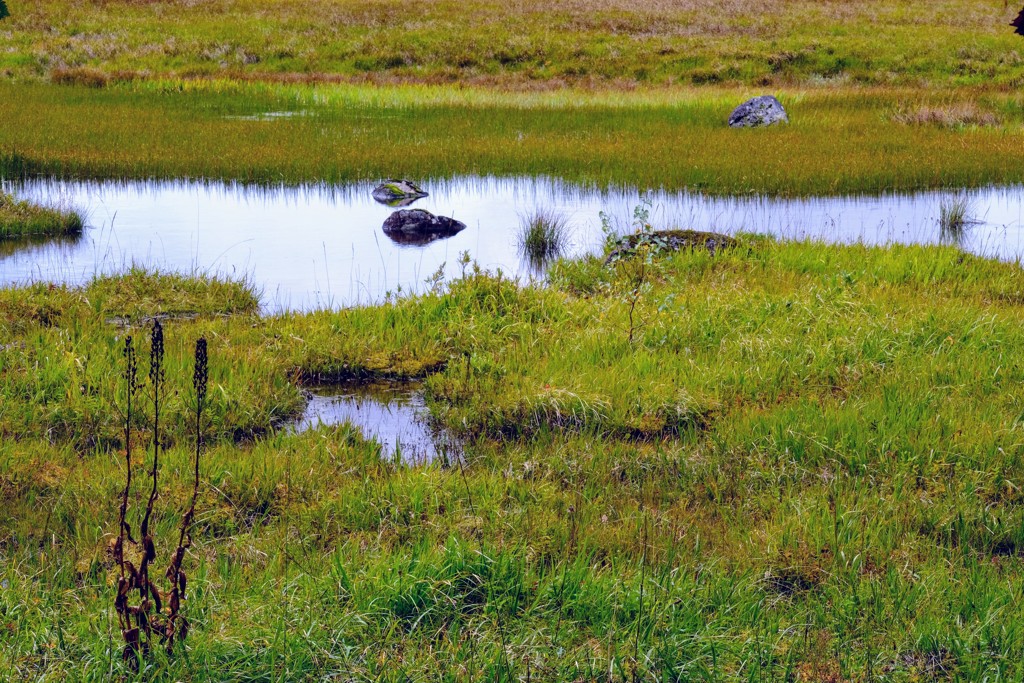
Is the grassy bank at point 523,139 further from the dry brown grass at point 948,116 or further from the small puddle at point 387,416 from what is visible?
the small puddle at point 387,416

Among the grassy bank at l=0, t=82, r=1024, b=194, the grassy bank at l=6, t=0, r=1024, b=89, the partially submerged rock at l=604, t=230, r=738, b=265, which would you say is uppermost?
the grassy bank at l=6, t=0, r=1024, b=89

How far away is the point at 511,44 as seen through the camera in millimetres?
38156

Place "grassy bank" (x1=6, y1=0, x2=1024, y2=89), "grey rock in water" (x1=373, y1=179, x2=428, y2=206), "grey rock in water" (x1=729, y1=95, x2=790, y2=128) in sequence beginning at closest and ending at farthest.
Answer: "grey rock in water" (x1=373, y1=179, x2=428, y2=206)
"grey rock in water" (x1=729, y1=95, x2=790, y2=128)
"grassy bank" (x1=6, y1=0, x2=1024, y2=89)

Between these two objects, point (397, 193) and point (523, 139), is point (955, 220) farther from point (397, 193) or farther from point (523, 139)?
point (523, 139)

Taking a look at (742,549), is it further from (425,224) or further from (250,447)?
(425,224)

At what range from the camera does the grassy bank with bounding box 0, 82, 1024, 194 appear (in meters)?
14.9

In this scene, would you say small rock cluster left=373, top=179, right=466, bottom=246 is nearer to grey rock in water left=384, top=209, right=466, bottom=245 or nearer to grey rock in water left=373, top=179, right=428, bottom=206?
grey rock in water left=384, top=209, right=466, bottom=245

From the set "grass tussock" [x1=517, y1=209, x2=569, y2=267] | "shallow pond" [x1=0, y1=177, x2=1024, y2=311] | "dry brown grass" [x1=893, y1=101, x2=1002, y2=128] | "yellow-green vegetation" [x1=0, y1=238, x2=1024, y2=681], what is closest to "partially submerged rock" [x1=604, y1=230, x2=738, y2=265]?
"shallow pond" [x1=0, y1=177, x2=1024, y2=311]

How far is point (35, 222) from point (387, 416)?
720 cm

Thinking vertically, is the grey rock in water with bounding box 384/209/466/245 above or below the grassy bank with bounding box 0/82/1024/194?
below

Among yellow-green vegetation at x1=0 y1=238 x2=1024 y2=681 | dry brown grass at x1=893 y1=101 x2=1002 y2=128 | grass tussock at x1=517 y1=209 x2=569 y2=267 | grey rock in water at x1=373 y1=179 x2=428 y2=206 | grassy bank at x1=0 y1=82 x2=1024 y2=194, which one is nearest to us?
yellow-green vegetation at x1=0 y1=238 x2=1024 y2=681

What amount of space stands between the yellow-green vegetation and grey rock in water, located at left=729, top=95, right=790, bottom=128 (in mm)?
12811

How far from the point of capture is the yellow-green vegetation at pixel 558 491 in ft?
10.3

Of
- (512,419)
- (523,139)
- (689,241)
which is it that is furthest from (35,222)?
(523,139)
